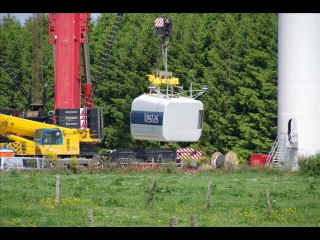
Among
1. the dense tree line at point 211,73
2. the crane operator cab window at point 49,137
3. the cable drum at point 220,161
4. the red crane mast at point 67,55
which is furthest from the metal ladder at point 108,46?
the cable drum at point 220,161

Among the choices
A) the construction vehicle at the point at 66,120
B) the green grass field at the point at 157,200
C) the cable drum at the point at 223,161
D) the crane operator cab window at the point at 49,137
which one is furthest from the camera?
the construction vehicle at the point at 66,120

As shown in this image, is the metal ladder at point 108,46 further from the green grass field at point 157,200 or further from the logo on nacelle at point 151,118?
the green grass field at point 157,200

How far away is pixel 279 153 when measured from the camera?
1918 inches

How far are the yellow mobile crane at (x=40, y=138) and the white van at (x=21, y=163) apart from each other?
3.36 meters

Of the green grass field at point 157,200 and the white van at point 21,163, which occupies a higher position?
the white van at point 21,163

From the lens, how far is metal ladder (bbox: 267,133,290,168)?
47.4 m

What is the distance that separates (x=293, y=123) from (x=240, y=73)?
54.9 feet

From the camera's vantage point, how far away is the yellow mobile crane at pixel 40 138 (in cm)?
4859

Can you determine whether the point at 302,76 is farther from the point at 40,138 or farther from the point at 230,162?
the point at 40,138

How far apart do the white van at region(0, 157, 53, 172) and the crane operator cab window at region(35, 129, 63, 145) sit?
3980 mm

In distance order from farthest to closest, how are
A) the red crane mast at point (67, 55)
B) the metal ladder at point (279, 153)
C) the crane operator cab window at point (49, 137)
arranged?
the red crane mast at point (67, 55) → the crane operator cab window at point (49, 137) → the metal ladder at point (279, 153)

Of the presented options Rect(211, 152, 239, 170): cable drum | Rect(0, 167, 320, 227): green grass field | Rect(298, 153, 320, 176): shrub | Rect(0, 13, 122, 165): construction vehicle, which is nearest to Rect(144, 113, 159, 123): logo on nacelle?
Rect(0, 13, 122, 165): construction vehicle
